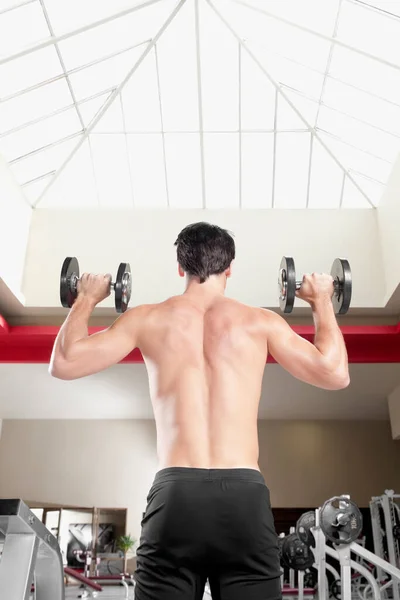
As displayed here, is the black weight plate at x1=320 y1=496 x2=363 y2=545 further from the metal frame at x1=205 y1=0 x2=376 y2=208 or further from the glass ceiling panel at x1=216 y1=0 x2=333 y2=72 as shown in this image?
the glass ceiling panel at x1=216 y1=0 x2=333 y2=72

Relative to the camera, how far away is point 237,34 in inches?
333

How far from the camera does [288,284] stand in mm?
2305

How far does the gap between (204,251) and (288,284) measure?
517mm

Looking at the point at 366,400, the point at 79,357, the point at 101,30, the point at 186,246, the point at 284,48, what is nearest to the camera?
the point at 79,357

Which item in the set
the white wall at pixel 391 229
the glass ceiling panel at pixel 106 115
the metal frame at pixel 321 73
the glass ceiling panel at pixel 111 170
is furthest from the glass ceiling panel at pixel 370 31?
the glass ceiling panel at pixel 111 170

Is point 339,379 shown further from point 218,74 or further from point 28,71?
point 218,74

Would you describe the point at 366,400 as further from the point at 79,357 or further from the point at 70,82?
the point at 79,357

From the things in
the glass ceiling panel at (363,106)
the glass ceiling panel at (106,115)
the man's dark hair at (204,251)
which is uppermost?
the glass ceiling panel at (106,115)

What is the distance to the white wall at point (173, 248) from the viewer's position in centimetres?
925

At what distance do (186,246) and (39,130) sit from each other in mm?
7774

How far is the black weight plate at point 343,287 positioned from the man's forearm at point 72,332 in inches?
39.4

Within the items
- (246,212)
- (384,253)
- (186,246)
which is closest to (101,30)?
(246,212)

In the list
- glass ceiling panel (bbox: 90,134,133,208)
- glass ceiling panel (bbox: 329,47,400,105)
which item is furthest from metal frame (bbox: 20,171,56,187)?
glass ceiling panel (bbox: 329,47,400,105)

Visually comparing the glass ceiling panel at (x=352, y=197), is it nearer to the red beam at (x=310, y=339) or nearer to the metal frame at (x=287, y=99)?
the metal frame at (x=287, y=99)
